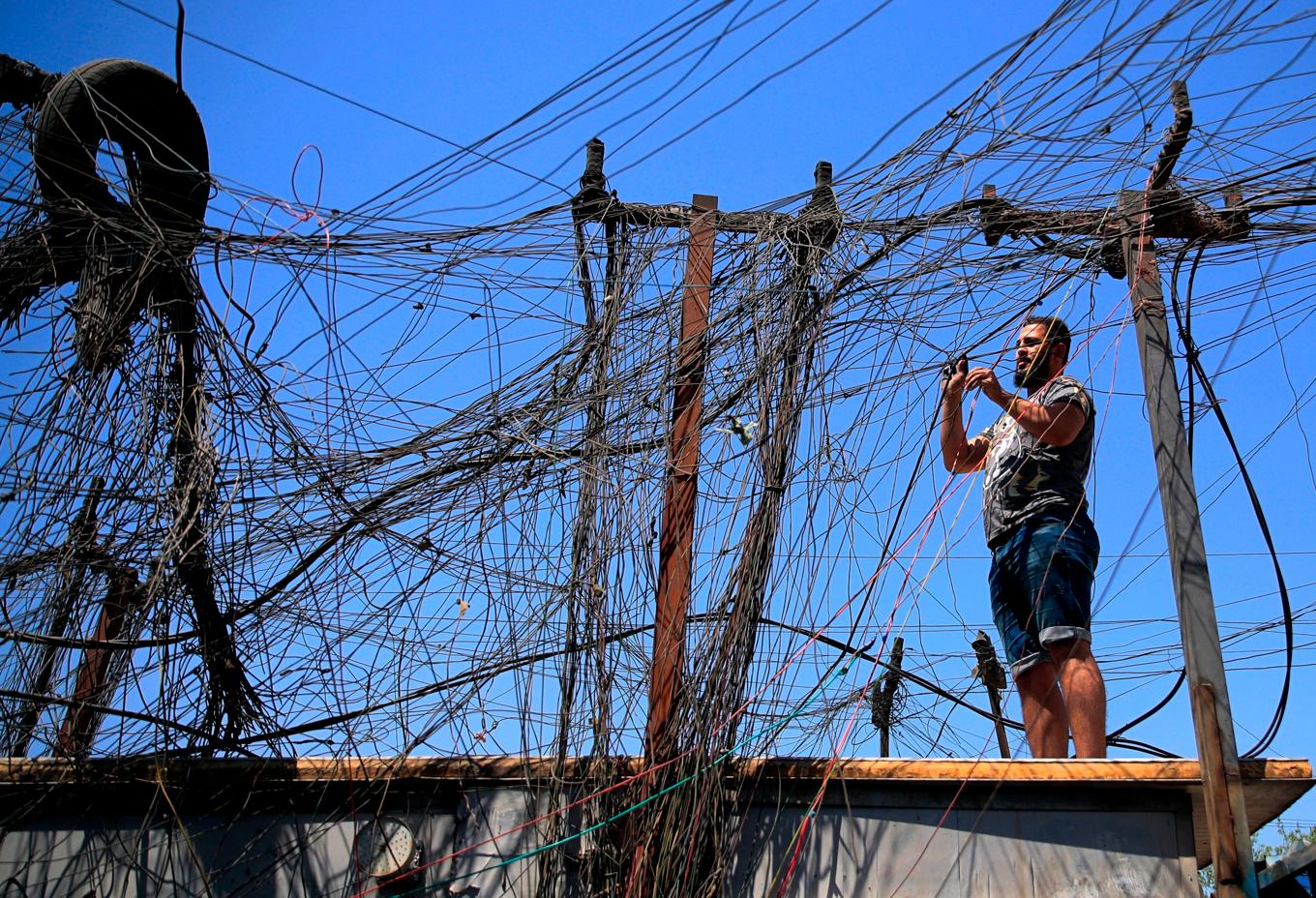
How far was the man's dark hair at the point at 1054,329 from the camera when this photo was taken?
464 cm

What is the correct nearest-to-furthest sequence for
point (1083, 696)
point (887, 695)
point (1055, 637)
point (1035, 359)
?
point (1083, 696), point (1055, 637), point (1035, 359), point (887, 695)

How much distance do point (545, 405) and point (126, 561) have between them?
178 cm

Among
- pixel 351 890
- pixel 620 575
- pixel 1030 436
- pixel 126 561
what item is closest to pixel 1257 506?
pixel 1030 436

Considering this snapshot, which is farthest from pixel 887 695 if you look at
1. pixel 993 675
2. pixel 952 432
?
pixel 952 432

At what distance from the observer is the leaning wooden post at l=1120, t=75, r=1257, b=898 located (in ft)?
11.4

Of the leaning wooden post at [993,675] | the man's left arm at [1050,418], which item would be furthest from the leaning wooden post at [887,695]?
the man's left arm at [1050,418]

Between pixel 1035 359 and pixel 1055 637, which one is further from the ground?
pixel 1035 359

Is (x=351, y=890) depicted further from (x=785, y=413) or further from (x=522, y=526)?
(x=785, y=413)

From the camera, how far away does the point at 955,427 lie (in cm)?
471

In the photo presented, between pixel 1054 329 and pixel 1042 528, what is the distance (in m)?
0.86

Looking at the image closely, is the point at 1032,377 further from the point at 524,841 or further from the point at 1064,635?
the point at 524,841

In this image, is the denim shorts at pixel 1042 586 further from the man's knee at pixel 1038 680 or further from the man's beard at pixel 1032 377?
the man's beard at pixel 1032 377

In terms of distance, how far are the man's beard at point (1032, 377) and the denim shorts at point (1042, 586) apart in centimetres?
57

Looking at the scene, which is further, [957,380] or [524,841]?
[957,380]
